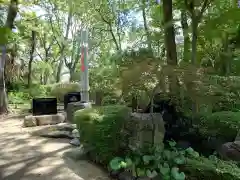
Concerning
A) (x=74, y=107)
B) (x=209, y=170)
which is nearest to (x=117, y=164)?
(x=209, y=170)

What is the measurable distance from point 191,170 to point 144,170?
53 centimetres

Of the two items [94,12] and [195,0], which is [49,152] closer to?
[195,0]

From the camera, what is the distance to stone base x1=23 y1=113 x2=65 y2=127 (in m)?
6.74

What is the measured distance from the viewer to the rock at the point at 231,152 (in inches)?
118

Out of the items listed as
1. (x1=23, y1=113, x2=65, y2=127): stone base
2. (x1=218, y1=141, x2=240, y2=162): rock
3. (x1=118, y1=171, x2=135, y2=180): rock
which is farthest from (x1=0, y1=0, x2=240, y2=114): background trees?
(x1=23, y1=113, x2=65, y2=127): stone base

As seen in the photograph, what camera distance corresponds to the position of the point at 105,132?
359cm

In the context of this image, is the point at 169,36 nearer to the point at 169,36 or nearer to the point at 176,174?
the point at 169,36

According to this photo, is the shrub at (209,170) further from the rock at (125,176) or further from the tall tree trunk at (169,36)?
the tall tree trunk at (169,36)

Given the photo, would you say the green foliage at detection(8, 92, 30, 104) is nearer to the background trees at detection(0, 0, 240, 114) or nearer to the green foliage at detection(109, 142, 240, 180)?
the background trees at detection(0, 0, 240, 114)

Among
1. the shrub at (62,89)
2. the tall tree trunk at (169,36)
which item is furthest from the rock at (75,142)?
the shrub at (62,89)

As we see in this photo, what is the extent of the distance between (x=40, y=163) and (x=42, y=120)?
329 centimetres

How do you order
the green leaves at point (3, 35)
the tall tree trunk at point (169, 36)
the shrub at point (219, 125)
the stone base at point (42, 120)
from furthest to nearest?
the stone base at point (42, 120) → the tall tree trunk at point (169, 36) → the shrub at point (219, 125) → the green leaves at point (3, 35)

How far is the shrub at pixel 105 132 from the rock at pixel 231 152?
1273 millimetres

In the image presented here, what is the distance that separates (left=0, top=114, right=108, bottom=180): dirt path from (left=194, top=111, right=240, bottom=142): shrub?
63.7 inches
